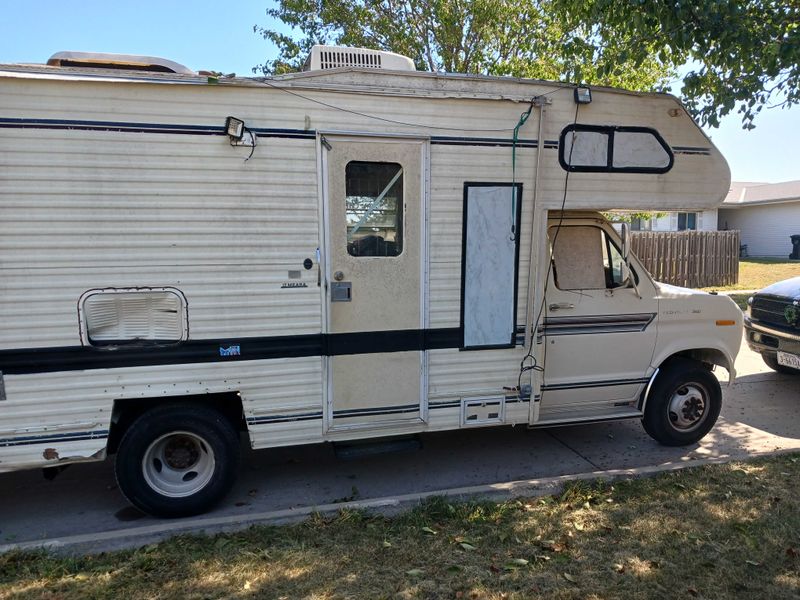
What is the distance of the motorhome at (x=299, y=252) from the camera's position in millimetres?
3770

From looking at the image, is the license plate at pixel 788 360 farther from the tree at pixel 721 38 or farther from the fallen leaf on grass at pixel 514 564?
the fallen leaf on grass at pixel 514 564

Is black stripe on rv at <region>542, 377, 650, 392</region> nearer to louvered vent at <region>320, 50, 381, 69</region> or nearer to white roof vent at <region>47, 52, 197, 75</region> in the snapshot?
louvered vent at <region>320, 50, 381, 69</region>

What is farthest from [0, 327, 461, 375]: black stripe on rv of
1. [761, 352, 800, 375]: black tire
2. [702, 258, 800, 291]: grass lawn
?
[702, 258, 800, 291]: grass lawn

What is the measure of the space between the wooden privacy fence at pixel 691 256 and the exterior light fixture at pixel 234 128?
1402 cm

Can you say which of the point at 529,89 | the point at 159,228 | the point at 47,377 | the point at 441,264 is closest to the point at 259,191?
the point at 159,228

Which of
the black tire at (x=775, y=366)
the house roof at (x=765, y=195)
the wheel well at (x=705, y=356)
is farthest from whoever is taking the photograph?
the house roof at (x=765, y=195)

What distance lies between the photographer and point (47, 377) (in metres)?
3.79

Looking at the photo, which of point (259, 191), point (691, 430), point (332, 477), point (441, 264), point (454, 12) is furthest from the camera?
point (454, 12)

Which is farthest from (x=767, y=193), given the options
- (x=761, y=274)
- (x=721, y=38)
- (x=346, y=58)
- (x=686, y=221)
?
(x=346, y=58)

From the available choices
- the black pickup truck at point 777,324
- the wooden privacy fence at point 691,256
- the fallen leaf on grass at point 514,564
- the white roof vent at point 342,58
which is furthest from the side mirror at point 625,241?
the wooden privacy fence at point 691,256

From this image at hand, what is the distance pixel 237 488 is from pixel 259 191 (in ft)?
7.82

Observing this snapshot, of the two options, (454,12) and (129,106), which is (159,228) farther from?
(454,12)

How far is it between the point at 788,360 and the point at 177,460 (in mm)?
6934

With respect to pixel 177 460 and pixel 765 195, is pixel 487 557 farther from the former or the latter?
pixel 765 195
